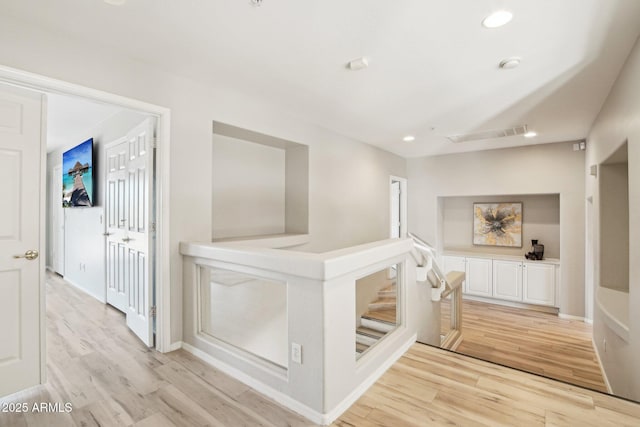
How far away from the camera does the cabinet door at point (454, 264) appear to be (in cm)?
628

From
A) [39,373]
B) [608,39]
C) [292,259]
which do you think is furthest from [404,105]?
[39,373]

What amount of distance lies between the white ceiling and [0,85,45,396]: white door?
40.2 inches

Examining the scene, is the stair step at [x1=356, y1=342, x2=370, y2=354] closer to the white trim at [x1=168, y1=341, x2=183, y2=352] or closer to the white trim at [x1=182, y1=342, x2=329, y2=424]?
the white trim at [x1=182, y1=342, x2=329, y2=424]

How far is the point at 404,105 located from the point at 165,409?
3.55 metres

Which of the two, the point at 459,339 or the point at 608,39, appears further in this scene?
the point at 459,339

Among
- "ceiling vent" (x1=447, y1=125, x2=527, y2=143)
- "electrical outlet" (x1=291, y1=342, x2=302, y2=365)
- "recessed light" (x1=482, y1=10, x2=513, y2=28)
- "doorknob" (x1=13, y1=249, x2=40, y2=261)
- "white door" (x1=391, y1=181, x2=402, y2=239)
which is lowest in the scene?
"electrical outlet" (x1=291, y1=342, x2=302, y2=365)

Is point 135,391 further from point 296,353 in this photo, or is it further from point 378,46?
point 378,46

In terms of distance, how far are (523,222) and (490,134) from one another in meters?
2.41

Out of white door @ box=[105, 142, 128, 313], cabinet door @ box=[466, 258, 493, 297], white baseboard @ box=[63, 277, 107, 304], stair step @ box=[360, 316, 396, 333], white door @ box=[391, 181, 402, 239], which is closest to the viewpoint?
stair step @ box=[360, 316, 396, 333]

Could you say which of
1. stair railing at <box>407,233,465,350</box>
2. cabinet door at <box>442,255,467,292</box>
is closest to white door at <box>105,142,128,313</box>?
stair railing at <box>407,233,465,350</box>

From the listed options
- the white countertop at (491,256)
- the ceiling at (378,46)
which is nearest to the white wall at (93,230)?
the ceiling at (378,46)

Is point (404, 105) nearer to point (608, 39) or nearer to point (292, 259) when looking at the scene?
point (608, 39)

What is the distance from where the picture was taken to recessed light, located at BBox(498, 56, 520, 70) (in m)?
2.43

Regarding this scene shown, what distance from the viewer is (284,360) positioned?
2059mm
